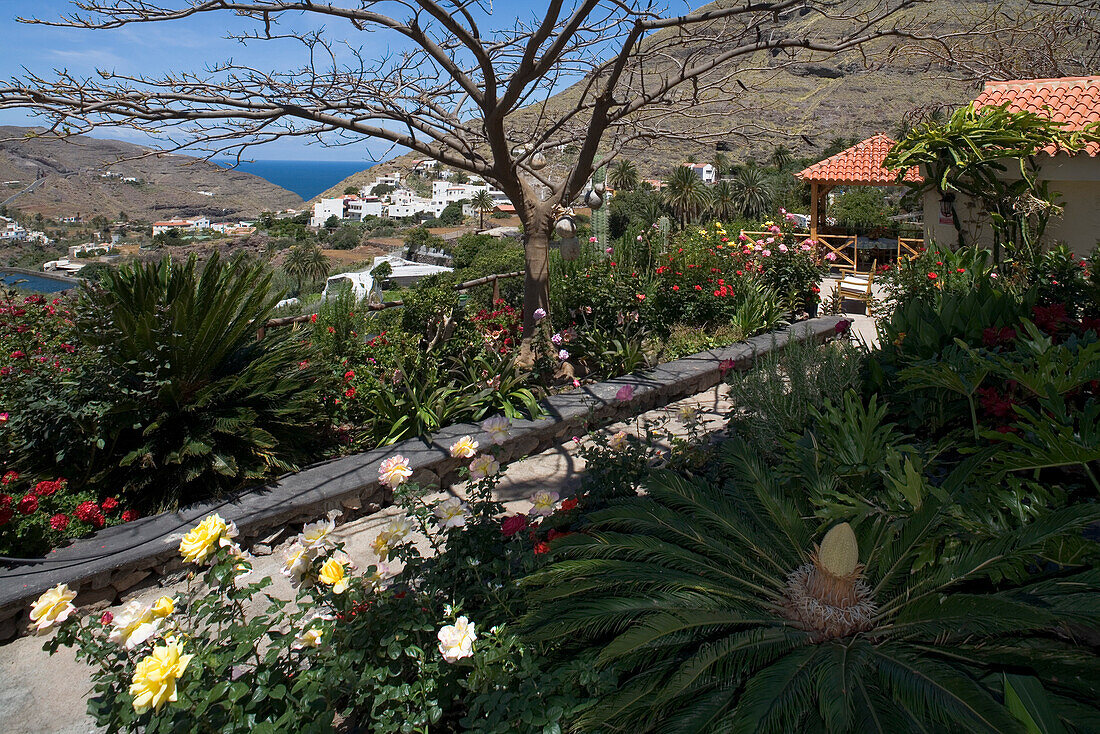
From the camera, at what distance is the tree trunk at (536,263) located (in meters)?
5.94

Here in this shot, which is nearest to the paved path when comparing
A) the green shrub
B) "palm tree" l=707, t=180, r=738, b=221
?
the green shrub

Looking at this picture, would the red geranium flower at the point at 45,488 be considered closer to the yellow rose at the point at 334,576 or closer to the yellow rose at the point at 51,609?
the yellow rose at the point at 51,609

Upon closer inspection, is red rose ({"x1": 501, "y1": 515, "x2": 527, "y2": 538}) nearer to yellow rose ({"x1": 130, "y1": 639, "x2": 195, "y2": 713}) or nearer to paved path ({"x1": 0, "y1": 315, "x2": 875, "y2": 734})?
yellow rose ({"x1": 130, "y1": 639, "x2": 195, "y2": 713})

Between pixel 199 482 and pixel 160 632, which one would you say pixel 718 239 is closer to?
pixel 199 482

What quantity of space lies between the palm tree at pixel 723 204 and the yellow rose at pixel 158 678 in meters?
34.9

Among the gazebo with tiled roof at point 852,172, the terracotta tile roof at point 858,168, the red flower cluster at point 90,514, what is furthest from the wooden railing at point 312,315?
the terracotta tile roof at point 858,168

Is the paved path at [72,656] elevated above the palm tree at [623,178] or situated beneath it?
elevated above

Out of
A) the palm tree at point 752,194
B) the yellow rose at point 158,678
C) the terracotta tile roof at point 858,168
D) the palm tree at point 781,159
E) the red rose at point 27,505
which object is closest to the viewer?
the yellow rose at point 158,678

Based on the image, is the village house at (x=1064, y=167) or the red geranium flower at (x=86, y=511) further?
the village house at (x=1064, y=167)

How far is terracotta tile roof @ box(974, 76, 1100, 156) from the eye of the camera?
7961mm

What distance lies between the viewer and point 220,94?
481cm

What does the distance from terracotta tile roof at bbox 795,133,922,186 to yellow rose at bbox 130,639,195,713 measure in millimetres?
14919

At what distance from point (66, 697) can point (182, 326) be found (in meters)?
2.05

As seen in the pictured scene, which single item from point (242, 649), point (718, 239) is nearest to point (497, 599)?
point (242, 649)
